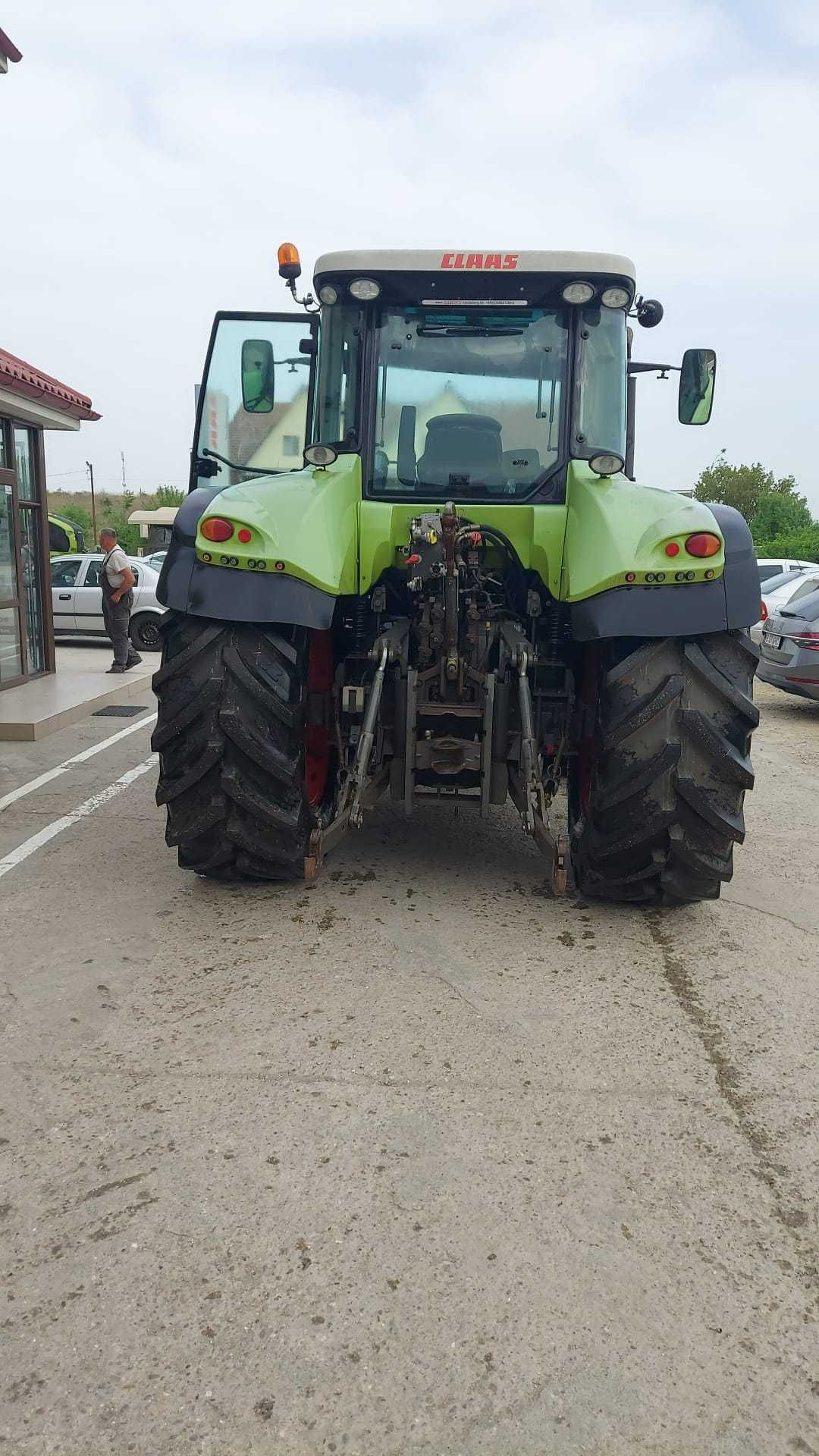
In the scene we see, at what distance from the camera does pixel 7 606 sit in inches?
431

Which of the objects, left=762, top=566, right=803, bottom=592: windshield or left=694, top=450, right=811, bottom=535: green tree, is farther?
left=694, top=450, right=811, bottom=535: green tree

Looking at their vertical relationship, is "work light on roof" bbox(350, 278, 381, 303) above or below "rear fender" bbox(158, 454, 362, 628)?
above

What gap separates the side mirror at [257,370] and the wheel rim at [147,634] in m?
10.5

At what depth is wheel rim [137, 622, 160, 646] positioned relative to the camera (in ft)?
51.4

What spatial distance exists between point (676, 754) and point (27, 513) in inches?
387

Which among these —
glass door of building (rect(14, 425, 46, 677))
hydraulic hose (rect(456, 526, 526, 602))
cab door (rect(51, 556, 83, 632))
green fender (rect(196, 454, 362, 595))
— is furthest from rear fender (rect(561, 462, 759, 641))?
cab door (rect(51, 556, 83, 632))

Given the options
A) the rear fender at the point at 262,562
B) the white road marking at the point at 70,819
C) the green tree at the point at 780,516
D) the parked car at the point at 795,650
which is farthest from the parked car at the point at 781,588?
the green tree at the point at 780,516

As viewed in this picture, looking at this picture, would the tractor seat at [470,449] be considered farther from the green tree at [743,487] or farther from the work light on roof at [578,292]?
the green tree at [743,487]

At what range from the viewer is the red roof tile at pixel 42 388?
9602 mm

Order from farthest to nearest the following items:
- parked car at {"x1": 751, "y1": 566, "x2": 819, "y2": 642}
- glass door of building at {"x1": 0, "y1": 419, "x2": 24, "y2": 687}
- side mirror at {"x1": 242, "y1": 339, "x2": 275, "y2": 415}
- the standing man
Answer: parked car at {"x1": 751, "y1": 566, "x2": 819, "y2": 642} < the standing man < glass door of building at {"x1": 0, "y1": 419, "x2": 24, "y2": 687} < side mirror at {"x1": 242, "y1": 339, "x2": 275, "y2": 415}

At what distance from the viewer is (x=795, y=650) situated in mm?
10477

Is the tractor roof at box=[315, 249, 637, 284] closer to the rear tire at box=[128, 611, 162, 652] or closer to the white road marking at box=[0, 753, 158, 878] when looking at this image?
the white road marking at box=[0, 753, 158, 878]

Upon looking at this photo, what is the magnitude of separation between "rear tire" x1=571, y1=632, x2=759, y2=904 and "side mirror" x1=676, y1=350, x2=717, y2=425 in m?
1.72

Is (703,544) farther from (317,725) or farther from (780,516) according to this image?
(780,516)
